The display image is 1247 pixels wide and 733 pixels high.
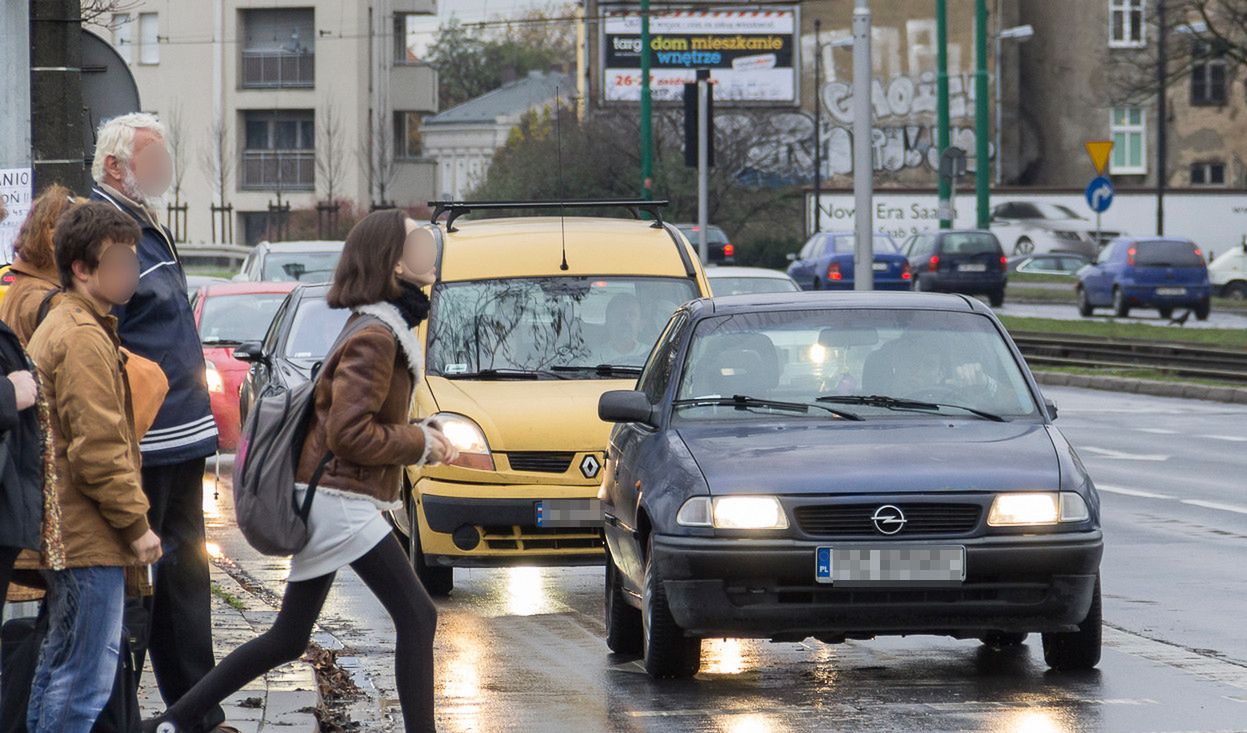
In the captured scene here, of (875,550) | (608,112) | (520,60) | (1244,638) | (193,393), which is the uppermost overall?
(520,60)

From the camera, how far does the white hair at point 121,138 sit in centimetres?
669

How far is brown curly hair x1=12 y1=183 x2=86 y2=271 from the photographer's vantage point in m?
6.15

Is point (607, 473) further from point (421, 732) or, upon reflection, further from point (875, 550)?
point (421, 732)

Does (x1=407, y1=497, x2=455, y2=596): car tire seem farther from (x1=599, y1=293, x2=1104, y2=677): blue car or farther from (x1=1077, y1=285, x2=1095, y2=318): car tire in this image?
(x1=1077, y1=285, x2=1095, y2=318): car tire

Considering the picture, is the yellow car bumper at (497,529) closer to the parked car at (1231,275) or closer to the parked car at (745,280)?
the parked car at (745,280)

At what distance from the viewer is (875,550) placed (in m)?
7.70

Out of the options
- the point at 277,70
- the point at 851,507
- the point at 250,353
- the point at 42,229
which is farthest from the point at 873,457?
the point at 277,70

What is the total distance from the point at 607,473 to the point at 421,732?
10.9 ft

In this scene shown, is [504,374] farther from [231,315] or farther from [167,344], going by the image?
[231,315]

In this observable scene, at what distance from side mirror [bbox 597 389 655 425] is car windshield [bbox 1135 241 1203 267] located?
3447 centimetres

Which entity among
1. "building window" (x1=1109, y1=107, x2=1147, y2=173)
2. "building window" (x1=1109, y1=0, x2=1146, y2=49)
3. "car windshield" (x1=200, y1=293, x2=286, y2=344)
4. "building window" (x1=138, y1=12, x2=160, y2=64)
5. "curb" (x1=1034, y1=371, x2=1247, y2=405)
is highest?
"building window" (x1=1109, y1=0, x2=1146, y2=49)

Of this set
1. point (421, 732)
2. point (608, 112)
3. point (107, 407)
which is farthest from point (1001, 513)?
point (608, 112)

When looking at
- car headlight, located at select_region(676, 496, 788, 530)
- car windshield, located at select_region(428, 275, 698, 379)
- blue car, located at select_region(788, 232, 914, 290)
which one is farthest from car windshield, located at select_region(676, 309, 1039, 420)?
Result: blue car, located at select_region(788, 232, 914, 290)

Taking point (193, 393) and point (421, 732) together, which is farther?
point (193, 393)
